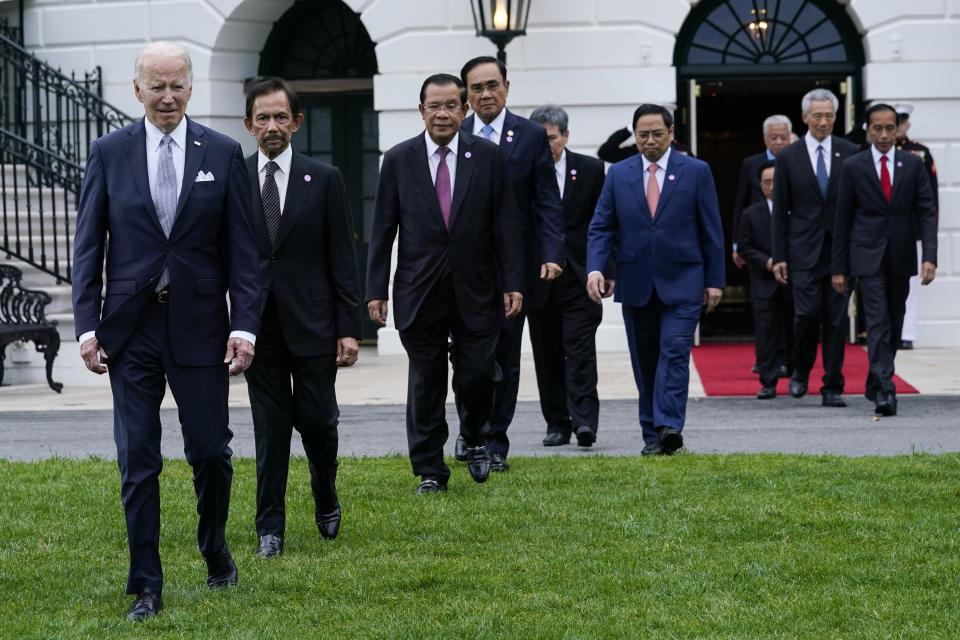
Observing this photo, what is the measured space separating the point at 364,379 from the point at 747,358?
12.1 ft

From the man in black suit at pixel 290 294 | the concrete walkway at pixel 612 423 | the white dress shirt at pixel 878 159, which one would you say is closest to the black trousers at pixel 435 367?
the man in black suit at pixel 290 294

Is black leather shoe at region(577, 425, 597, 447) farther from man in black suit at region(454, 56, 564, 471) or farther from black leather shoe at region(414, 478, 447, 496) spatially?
black leather shoe at region(414, 478, 447, 496)

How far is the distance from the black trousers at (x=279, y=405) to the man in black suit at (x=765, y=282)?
641 centimetres

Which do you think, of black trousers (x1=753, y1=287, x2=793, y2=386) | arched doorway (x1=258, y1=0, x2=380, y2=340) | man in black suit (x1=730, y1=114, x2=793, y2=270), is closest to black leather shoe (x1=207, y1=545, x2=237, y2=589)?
black trousers (x1=753, y1=287, x2=793, y2=386)

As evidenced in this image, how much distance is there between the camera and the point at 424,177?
24.6 feet

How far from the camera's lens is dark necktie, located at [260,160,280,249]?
6.31 metres

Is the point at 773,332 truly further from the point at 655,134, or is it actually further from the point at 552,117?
the point at 655,134

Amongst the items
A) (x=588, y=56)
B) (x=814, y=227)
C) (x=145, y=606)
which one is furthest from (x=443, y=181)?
(x=588, y=56)

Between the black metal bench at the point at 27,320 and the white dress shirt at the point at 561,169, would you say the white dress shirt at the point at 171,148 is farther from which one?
the black metal bench at the point at 27,320

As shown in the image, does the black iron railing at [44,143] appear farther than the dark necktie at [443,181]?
Yes

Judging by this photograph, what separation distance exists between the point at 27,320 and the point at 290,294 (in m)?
8.06

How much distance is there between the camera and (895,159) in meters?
10.7

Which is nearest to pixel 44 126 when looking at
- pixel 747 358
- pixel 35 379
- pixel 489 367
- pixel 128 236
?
pixel 35 379

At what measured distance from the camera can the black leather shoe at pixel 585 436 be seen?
9242mm
